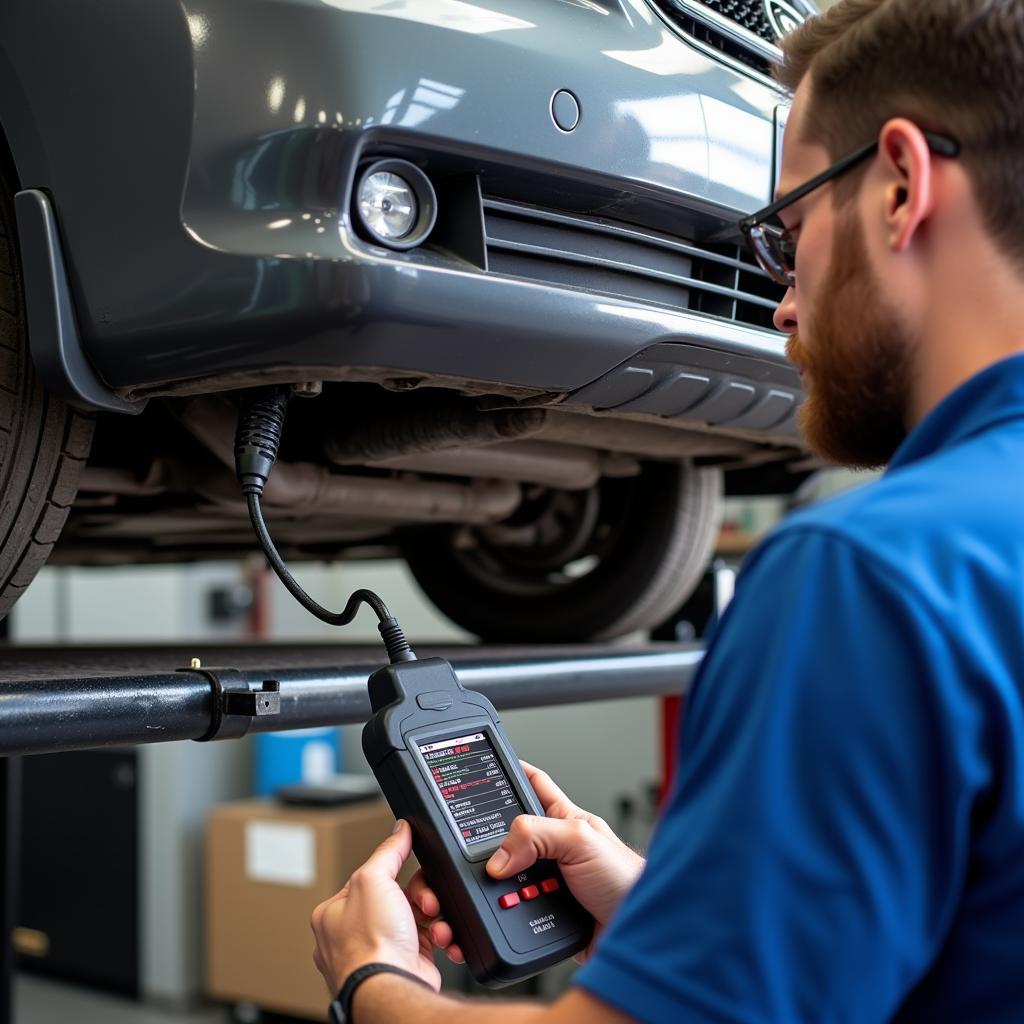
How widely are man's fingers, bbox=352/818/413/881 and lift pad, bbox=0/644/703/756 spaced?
0.19 meters

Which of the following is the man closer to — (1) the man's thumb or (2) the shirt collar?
(2) the shirt collar

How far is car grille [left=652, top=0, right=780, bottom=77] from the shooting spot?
3.75 feet

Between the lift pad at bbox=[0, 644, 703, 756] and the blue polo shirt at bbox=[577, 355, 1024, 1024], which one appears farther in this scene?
the lift pad at bbox=[0, 644, 703, 756]

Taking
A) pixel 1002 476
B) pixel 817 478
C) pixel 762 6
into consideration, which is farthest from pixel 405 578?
pixel 1002 476

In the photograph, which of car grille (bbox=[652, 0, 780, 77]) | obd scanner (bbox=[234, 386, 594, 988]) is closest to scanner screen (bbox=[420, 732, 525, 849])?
obd scanner (bbox=[234, 386, 594, 988])

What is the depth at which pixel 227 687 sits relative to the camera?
3.10ft

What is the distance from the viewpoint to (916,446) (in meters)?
0.51

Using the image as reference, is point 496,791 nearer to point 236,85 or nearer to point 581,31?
point 236,85

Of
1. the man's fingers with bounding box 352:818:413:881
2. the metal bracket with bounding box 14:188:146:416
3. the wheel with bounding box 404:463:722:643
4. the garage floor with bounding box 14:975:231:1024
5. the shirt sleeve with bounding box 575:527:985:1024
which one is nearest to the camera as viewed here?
the shirt sleeve with bounding box 575:527:985:1024

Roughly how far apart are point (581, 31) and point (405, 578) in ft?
12.9

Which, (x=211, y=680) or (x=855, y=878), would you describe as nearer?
(x=855, y=878)

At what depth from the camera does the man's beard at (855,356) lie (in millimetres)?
538

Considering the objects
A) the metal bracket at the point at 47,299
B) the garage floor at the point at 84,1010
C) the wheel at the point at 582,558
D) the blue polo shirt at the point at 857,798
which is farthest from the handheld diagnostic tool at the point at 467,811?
the garage floor at the point at 84,1010

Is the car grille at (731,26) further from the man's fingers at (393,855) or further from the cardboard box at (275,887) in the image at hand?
the cardboard box at (275,887)
